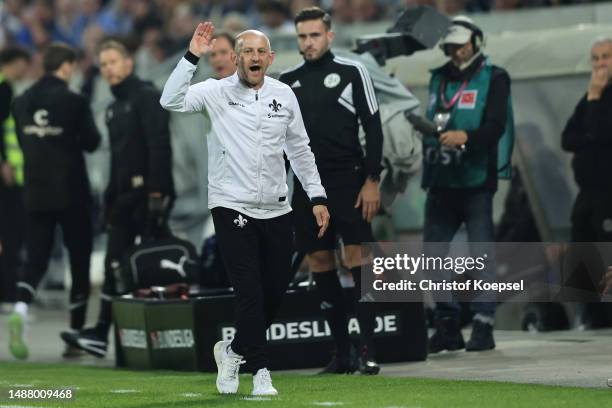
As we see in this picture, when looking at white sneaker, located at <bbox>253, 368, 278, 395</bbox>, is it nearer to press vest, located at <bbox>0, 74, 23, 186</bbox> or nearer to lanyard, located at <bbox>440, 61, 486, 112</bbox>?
lanyard, located at <bbox>440, 61, 486, 112</bbox>

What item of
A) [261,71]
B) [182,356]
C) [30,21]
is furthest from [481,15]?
[30,21]

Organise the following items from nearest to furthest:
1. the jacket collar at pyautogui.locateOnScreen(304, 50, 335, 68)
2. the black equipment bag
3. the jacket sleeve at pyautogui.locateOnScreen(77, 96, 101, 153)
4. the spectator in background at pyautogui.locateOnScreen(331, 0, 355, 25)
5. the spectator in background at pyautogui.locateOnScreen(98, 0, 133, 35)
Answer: the jacket collar at pyautogui.locateOnScreen(304, 50, 335, 68) → the black equipment bag → the jacket sleeve at pyautogui.locateOnScreen(77, 96, 101, 153) → the spectator in background at pyautogui.locateOnScreen(331, 0, 355, 25) → the spectator in background at pyautogui.locateOnScreen(98, 0, 133, 35)

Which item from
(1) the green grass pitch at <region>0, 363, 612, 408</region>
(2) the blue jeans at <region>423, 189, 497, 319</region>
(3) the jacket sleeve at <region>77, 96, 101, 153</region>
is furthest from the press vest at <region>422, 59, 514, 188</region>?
(3) the jacket sleeve at <region>77, 96, 101, 153</region>

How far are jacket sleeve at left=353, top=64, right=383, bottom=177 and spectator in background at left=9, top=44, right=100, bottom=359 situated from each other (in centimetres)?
318

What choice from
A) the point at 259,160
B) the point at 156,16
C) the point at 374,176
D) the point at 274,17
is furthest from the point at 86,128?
the point at 156,16

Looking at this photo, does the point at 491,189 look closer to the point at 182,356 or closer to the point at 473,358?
the point at 473,358

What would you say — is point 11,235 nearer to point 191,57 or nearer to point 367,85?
point 367,85

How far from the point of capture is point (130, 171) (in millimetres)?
12703

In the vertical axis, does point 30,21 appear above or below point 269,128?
above

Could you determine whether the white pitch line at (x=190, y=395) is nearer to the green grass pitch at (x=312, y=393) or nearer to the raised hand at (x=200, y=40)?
the green grass pitch at (x=312, y=393)

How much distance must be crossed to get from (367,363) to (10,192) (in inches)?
302

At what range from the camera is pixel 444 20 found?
12.2 meters

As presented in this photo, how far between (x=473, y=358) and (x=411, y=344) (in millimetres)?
424

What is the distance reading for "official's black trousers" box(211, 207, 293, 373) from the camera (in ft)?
29.8
